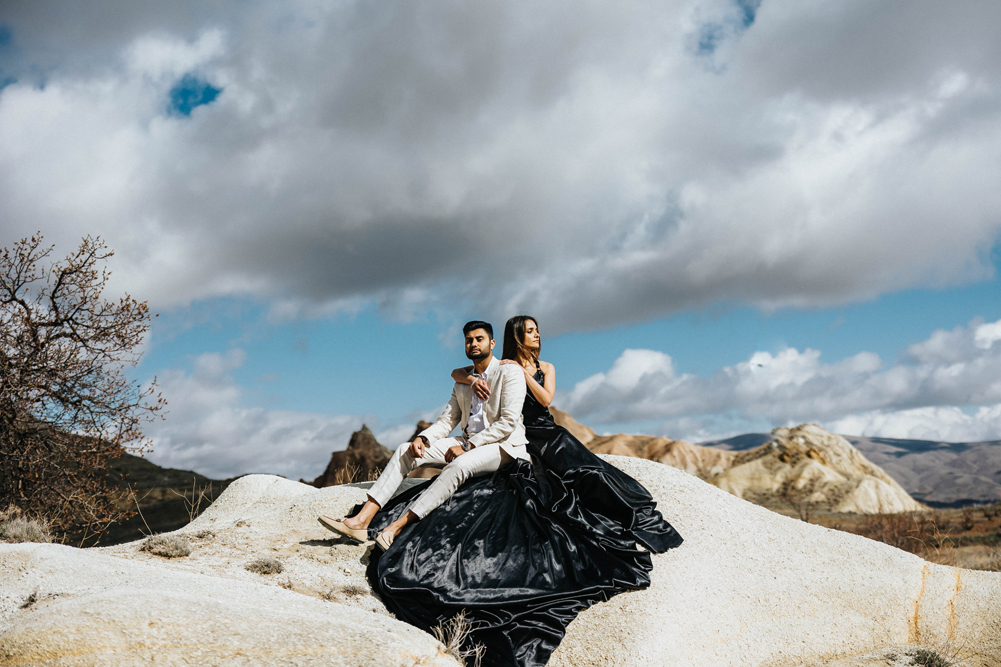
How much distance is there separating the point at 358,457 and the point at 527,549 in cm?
1763

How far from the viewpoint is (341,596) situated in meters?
6.08

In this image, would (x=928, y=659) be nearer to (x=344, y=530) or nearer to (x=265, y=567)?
(x=344, y=530)

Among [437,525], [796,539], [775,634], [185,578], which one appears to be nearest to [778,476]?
[796,539]

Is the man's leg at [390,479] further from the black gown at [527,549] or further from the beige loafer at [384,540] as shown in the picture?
the beige loafer at [384,540]

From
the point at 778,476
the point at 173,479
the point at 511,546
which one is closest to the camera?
the point at 511,546

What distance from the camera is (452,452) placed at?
720 cm

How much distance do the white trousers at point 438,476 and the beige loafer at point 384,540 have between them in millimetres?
359

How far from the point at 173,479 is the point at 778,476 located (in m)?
24.1

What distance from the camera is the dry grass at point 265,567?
6.44 metres

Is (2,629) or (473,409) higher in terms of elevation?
(473,409)

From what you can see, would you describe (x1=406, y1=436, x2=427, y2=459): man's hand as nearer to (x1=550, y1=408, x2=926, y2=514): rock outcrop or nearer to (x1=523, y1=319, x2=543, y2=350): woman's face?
(x1=523, y1=319, x2=543, y2=350): woman's face

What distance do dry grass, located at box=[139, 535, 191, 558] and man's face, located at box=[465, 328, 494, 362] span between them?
11.8ft

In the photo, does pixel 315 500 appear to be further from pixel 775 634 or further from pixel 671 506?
pixel 775 634

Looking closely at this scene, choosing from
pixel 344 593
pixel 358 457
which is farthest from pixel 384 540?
pixel 358 457
